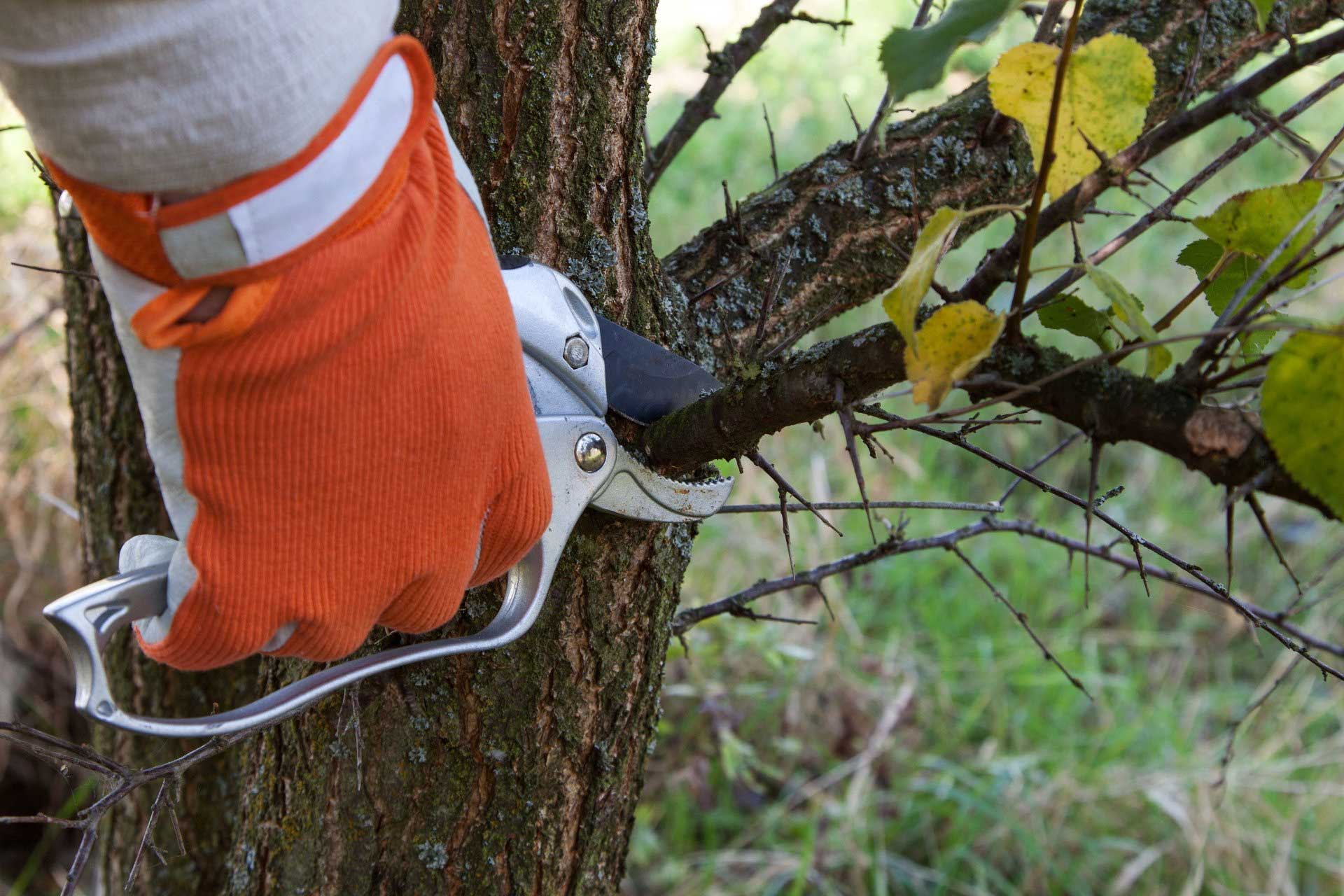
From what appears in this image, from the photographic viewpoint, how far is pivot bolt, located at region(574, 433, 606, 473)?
875 millimetres

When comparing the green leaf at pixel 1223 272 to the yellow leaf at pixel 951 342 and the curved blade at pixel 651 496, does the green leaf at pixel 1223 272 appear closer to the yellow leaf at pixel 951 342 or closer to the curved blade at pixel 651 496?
the yellow leaf at pixel 951 342

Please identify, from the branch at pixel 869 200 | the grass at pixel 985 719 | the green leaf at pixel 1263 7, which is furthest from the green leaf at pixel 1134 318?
the grass at pixel 985 719

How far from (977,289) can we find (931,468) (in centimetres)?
282

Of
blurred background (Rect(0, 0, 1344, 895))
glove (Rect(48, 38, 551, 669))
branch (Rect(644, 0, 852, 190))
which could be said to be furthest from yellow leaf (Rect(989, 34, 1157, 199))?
blurred background (Rect(0, 0, 1344, 895))

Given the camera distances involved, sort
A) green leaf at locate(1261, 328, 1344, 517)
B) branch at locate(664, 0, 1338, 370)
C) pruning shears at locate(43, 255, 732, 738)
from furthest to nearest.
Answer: branch at locate(664, 0, 1338, 370)
pruning shears at locate(43, 255, 732, 738)
green leaf at locate(1261, 328, 1344, 517)

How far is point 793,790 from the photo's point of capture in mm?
2436

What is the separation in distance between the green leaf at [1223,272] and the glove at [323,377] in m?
0.45

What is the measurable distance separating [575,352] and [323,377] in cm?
28

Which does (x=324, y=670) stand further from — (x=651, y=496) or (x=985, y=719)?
(x=985, y=719)

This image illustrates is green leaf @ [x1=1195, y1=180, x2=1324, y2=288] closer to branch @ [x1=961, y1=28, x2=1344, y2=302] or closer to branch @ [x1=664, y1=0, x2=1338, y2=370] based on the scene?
branch @ [x1=961, y1=28, x2=1344, y2=302]

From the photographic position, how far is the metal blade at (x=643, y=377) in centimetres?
92

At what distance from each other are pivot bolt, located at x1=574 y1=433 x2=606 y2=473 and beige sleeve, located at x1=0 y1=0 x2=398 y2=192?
0.36m

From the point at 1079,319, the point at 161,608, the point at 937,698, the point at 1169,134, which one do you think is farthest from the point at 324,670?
the point at 937,698

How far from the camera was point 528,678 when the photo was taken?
3.17ft
